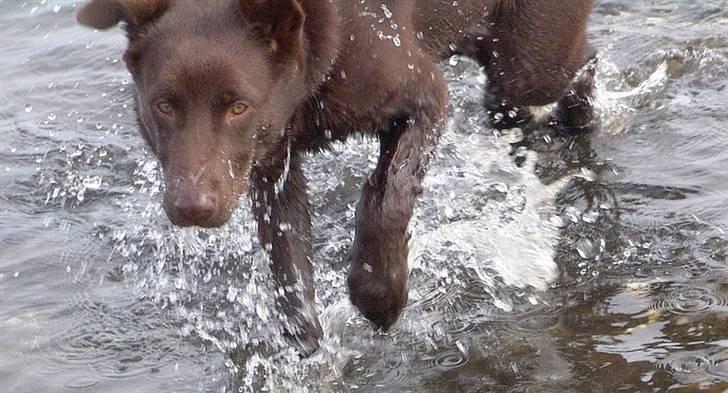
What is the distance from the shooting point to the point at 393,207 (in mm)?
4754

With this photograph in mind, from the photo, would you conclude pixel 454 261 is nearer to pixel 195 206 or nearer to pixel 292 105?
pixel 292 105

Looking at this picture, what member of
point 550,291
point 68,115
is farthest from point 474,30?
point 68,115

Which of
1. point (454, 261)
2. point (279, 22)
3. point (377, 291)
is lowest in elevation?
point (454, 261)

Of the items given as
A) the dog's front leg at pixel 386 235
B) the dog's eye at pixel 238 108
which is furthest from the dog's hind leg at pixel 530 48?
the dog's eye at pixel 238 108

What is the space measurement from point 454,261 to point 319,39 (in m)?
1.44

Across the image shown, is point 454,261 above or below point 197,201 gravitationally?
below

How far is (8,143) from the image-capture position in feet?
24.5

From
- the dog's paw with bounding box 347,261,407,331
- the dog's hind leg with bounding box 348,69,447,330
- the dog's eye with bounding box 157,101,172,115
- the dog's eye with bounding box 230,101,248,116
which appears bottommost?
the dog's paw with bounding box 347,261,407,331

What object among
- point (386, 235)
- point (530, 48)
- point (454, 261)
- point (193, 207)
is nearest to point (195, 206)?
point (193, 207)

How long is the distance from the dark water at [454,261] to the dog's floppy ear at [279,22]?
108 cm

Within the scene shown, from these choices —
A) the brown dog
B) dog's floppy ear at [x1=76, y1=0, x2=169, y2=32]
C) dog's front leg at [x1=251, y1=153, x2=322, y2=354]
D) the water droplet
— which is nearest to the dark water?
the water droplet

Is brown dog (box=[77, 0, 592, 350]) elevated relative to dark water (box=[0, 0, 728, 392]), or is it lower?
elevated

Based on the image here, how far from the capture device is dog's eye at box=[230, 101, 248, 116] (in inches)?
172

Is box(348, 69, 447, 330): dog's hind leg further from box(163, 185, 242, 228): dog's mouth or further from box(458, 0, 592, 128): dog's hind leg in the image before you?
box(458, 0, 592, 128): dog's hind leg
